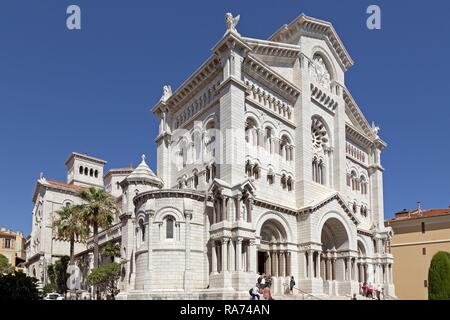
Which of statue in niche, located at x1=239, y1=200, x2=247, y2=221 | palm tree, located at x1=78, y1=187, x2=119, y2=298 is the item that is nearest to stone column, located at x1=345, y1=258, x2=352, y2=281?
statue in niche, located at x1=239, y1=200, x2=247, y2=221

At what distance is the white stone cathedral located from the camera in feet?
106

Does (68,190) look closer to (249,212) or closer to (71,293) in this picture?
(71,293)

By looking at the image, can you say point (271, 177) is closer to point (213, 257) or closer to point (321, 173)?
point (321, 173)

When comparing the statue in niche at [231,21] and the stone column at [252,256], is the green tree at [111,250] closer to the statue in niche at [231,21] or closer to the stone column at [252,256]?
the stone column at [252,256]

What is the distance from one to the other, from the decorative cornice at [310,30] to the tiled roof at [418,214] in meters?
21.2

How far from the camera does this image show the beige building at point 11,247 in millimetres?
84269

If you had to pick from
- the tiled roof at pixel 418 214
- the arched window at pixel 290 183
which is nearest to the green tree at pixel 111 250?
the arched window at pixel 290 183

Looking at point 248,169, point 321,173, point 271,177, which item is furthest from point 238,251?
point 321,173

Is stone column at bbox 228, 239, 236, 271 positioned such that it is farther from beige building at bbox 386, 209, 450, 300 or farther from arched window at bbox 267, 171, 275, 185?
beige building at bbox 386, 209, 450, 300

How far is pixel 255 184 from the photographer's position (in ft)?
117

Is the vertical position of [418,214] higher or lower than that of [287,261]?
higher

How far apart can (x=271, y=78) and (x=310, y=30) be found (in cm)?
794
